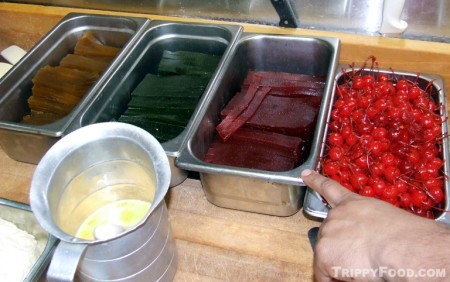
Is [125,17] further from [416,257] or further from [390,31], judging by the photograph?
→ [416,257]

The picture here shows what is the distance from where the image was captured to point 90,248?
0.78 m

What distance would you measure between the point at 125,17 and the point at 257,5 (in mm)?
483

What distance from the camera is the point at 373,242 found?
0.74 meters

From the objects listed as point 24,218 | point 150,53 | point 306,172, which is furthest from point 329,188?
point 150,53

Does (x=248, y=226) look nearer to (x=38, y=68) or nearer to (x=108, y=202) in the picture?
(x=108, y=202)

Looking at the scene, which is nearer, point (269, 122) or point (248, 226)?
point (248, 226)

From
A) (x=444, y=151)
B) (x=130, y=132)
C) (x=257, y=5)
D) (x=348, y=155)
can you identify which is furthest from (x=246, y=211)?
(x=257, y=5)

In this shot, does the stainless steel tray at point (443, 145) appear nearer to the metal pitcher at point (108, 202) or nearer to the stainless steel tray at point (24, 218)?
the metal pitcher at point (108, 202)

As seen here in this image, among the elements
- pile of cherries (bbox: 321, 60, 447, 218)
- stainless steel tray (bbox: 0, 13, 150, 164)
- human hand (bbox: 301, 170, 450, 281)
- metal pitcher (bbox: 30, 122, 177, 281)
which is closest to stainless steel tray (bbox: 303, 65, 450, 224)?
pile of cherries (bbox: 321, 60, 447, 218)

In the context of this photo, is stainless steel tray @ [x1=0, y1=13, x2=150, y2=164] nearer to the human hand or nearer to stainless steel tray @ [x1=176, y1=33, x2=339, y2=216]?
stainless steel tray @ [x1=176, y1=33, x2=339, y2=216]

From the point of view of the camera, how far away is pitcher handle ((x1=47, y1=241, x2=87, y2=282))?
2.34ft

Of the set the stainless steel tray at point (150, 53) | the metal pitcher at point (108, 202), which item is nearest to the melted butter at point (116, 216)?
the metal pitcher at point (108, 202)

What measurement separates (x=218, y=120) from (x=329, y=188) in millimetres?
566

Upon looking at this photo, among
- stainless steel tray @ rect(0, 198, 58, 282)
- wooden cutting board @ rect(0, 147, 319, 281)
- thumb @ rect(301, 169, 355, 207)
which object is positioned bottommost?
wooden cutting board @ rect(0, 147, 319, 281)
